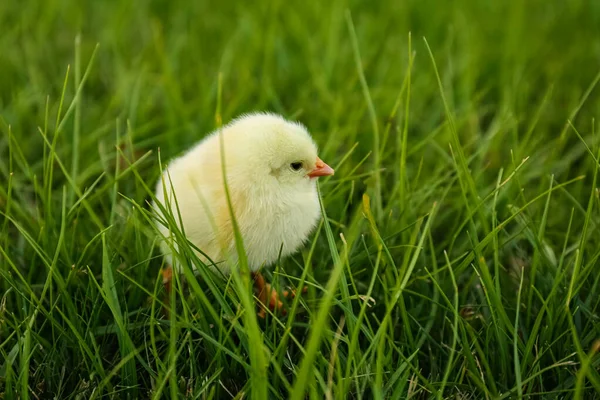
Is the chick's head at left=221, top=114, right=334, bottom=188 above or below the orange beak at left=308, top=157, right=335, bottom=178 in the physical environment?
above

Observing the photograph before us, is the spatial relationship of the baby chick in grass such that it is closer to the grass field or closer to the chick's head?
the chick's head

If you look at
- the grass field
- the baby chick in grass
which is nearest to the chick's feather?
the baby chick in grass

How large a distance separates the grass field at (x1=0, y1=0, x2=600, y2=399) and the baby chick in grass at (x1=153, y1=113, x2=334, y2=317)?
0.12 meters

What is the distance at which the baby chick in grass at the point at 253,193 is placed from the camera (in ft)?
5.83

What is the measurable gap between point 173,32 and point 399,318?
2302 mm

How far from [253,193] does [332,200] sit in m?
0.45

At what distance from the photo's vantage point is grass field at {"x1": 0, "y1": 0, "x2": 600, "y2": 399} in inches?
63.2

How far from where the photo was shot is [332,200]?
2174 millimetres

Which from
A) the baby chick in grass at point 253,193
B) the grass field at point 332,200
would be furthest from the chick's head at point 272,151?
the grass field at point 332,200

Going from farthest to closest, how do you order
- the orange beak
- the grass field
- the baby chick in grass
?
the orange beak < the baby chick in grass < the grass field

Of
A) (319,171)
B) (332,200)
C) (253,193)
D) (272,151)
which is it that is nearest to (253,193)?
(253,193)

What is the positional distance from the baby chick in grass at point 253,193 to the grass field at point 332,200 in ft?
0.39

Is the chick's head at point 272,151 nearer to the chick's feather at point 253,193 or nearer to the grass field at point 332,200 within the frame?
Result: the chick's feather at point 253,193

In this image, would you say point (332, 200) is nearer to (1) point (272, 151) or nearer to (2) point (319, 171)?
(2) point (319, 171)
